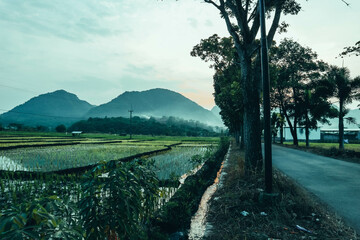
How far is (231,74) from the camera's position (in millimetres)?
21312

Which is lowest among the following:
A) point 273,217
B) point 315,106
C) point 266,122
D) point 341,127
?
point 273,217

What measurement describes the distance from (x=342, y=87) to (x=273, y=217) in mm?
21291

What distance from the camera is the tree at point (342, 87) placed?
20.5 m

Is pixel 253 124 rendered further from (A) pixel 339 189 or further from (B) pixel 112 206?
(B) pixel 112 206

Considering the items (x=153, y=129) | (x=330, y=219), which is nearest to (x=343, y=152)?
(x=330, y=219)

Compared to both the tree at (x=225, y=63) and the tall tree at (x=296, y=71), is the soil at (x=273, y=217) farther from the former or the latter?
the tall tree at (x=296, y=71)

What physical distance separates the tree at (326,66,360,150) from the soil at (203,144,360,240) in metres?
18.4

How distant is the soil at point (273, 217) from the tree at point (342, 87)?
1842cm

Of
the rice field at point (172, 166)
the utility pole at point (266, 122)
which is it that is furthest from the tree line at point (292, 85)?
the utility pole at point (266, 122)

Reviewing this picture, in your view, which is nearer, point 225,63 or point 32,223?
point 32,223

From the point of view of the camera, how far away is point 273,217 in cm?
493

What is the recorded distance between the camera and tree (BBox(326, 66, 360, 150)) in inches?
806

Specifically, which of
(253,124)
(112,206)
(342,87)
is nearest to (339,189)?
(253,124)

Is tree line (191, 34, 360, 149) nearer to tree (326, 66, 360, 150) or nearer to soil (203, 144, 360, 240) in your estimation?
tree (326, 66, 360, 150)
